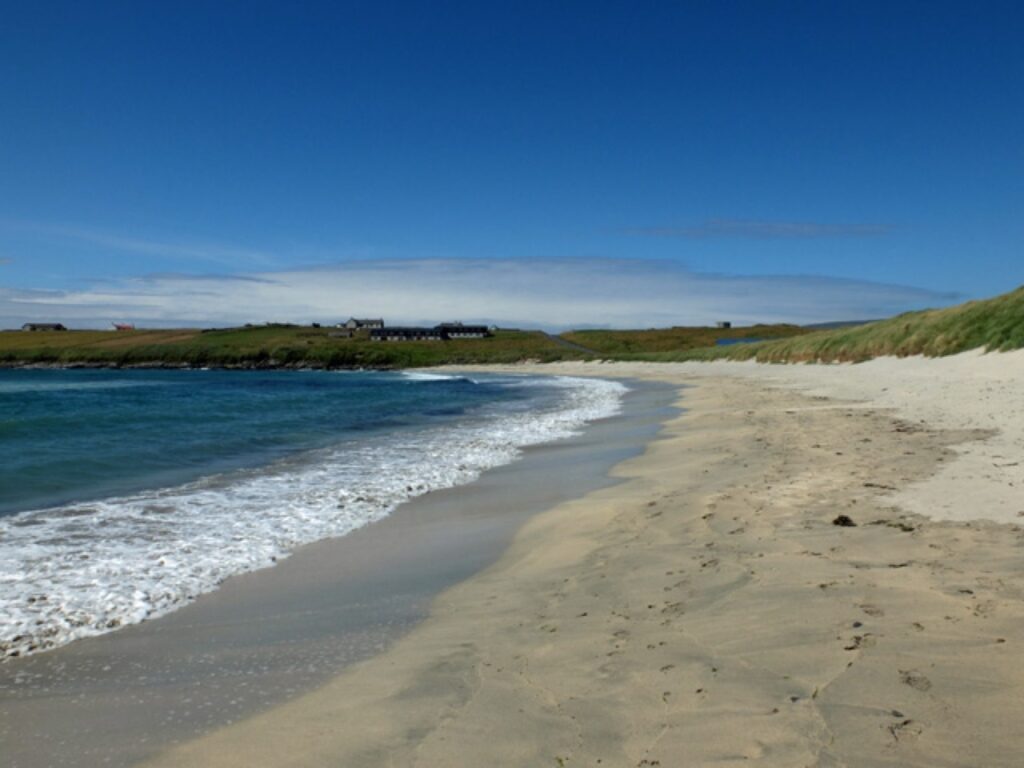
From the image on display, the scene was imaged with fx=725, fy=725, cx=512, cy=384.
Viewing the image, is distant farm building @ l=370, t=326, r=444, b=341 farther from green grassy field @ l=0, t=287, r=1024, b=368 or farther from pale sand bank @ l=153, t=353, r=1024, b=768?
pale sand bank @ l=153, t=353, r=1024, b=768

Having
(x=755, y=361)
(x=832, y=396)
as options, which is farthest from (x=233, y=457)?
(x=755, y=361)

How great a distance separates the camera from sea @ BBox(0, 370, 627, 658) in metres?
5.77

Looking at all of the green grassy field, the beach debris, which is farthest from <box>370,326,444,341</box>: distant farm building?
the beach debris

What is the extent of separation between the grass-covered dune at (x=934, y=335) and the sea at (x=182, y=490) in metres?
14.7

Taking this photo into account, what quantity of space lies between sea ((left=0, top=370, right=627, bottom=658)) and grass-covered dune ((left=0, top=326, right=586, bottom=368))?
74899mm

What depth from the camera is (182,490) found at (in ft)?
34.8

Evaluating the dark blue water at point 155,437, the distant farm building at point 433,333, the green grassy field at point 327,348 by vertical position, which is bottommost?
the dark blue water at point 155,437

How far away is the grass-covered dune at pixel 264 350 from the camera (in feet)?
346

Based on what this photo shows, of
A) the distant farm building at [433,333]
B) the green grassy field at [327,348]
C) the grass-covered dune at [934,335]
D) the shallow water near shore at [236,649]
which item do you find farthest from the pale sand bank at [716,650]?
the distant farm building at [433,333]

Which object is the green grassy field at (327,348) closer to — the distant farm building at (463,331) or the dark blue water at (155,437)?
the distant farm building at (463,331)

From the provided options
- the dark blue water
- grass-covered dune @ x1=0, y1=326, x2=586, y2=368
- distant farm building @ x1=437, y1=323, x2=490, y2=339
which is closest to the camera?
the dark blue water

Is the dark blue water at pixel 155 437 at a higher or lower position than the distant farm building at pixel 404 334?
lower

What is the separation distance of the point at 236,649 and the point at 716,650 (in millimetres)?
2944

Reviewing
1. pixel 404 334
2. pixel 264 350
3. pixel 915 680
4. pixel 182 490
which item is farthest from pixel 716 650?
pixel 404 334
